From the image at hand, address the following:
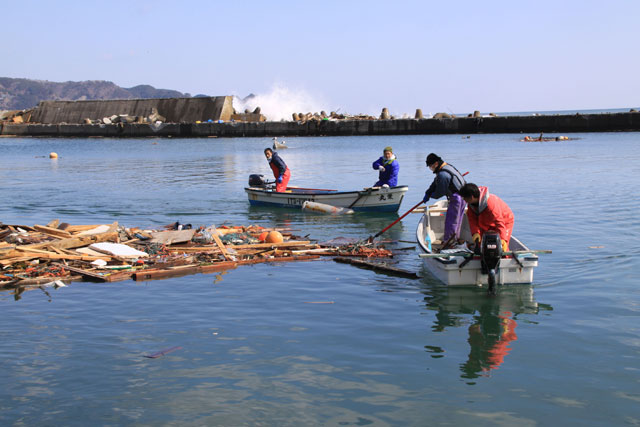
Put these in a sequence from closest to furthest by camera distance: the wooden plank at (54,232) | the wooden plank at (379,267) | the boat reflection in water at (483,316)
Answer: the boat reflection in water at (483,316) < the wooden plank at (379,267) < the wooden plank at (54,232)

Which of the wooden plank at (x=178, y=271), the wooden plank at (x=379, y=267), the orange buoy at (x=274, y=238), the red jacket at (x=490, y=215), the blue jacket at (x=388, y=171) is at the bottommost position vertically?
the wooden plank at (x=178, y=271)

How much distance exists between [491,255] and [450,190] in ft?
8.24

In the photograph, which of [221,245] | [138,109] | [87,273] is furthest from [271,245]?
[138,109]

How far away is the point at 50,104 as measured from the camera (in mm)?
92688

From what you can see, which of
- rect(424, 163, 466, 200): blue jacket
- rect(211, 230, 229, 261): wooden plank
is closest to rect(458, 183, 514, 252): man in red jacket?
rect(424, 163, 466, 200): blue jacket

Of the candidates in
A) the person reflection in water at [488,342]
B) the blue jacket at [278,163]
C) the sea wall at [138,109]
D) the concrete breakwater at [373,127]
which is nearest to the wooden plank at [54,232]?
the blue jacket at [278,163]

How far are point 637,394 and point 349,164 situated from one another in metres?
31.9

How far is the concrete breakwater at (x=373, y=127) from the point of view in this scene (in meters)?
62.9

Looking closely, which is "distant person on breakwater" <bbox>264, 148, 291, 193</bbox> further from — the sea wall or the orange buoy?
the sea wall

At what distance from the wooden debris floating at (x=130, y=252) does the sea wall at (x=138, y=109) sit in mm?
66818

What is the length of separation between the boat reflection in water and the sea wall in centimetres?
7123

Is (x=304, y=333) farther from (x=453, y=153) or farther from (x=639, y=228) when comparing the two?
(x=453, y=153)

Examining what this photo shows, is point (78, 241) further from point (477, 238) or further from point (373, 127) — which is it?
point (373, 127)

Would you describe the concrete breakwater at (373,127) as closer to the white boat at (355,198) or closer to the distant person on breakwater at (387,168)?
the white boat at (355,198)
